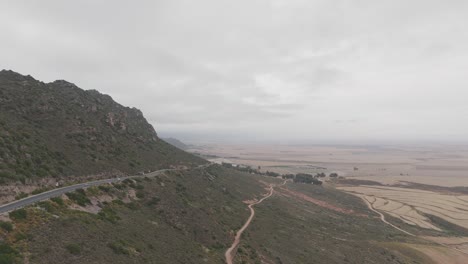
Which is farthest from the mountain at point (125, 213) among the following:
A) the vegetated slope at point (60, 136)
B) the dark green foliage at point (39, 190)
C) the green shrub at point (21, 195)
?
the dark green foliage at point (39, 190)

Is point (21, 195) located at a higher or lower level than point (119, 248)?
higher

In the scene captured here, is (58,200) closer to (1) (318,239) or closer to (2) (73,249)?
(2) (73,249)

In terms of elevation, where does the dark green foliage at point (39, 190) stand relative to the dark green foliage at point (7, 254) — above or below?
above

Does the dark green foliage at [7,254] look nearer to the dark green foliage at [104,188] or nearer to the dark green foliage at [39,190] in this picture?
the dark green foliage at [39,190]

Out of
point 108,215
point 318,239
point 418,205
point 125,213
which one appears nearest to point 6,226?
point 108,215

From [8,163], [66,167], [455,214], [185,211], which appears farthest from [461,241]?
[8,163]

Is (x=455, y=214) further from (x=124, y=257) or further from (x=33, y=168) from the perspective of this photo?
(x=33, y=168)

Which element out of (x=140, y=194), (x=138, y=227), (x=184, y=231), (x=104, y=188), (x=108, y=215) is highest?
(x=104, y=188)

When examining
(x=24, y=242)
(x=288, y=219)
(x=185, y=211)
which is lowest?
(x=288, y=219)
